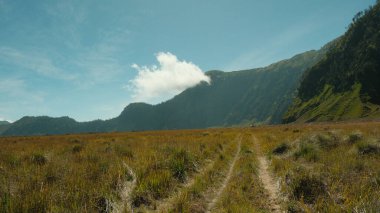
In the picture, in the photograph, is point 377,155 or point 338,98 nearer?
point 377,155

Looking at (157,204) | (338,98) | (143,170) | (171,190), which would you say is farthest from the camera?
(338,98)

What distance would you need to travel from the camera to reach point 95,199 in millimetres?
6801

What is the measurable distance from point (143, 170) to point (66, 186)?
2.75 meters

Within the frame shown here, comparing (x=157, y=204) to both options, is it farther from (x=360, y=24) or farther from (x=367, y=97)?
(x=360, y=24)

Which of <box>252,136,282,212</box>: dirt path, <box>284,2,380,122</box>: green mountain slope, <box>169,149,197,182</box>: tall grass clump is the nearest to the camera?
<box>252,136,282,212</box>: dirt path

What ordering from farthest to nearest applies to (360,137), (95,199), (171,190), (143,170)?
(360,137)
(143,170)
(171,190)
(95,199)

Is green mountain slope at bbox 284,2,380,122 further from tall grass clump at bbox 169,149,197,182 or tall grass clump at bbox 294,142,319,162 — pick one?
tall grass clump at bbox 169,149,197,182

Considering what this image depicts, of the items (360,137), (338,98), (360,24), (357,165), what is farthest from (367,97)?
(357,165)

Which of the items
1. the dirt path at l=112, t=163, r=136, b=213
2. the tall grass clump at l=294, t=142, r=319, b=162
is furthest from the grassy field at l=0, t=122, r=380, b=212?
the tall grass clump at l=294, t=142, r=319, b=162

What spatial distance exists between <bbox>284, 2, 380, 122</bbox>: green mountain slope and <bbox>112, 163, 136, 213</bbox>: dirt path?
480ft

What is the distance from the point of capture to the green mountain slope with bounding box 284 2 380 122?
144 m

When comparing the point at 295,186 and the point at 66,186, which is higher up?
the point at 66,186

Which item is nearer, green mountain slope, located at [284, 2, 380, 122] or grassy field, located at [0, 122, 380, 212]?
grassy field, located at [0, 122, 380, 212]

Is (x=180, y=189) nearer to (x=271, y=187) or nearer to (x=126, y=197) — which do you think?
(x=126, y=197)
